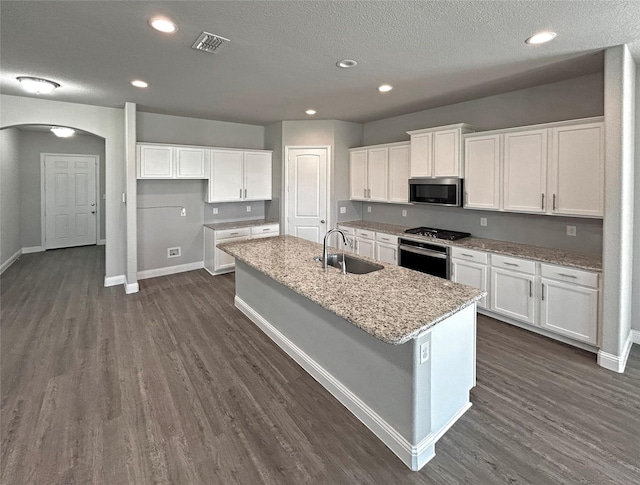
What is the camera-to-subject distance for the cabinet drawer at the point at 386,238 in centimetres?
504

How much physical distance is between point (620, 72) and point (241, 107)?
14.2 feet

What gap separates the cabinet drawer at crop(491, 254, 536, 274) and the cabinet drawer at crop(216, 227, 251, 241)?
4.02 meters

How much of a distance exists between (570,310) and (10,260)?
9.04 metres

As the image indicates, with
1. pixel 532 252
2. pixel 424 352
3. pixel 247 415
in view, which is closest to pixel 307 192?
pixel 532 252

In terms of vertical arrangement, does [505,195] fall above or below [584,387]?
above

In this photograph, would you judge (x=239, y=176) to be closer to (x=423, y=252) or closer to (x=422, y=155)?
(x=422, y=155)

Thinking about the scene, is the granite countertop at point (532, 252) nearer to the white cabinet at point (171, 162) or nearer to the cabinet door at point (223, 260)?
the cabinet door at point (223, 260)

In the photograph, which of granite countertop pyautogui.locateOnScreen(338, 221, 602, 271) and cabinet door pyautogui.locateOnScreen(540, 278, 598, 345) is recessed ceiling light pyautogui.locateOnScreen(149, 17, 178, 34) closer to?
granite countertop pyautogui.locateOnScreen(338, 221, 602, 271)

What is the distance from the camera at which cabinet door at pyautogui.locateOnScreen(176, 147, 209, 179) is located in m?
5.58

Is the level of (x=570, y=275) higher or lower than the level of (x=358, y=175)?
lower

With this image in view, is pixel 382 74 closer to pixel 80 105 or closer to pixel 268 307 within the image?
pixel 268 307

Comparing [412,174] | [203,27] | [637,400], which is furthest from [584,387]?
[203,27]

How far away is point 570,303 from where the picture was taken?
330cm

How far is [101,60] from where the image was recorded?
3.16 meters
